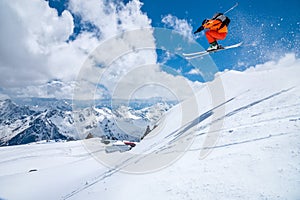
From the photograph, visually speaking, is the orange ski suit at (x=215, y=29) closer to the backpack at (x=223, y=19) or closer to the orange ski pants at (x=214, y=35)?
the orange ski pants at (x=214, y=35)

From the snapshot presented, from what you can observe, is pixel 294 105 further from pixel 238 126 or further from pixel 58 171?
pixel 58 171

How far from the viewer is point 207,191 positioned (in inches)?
249

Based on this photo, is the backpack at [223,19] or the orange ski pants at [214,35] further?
the orange ski pants at [214,35]

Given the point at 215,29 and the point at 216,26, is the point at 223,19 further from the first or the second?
the point at 215,29

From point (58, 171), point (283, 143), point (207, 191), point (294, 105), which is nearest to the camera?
point (207, 191)

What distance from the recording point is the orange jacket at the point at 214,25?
10.3 meters

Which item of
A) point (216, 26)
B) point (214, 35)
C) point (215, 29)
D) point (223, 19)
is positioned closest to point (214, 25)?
point (216, 26)

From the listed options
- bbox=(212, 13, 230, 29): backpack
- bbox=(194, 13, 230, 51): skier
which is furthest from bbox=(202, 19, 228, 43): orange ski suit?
bbox=(212, 13, 230, 29): backpack

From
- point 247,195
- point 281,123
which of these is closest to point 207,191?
point 247,195

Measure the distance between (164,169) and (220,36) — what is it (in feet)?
24.2

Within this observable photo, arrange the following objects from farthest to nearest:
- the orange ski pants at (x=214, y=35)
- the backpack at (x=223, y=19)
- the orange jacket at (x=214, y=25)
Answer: the orange ski pants at (x=214, y=35)
the orange jacket at (x=214, y=25)
the backpack at (x=223, y=19)

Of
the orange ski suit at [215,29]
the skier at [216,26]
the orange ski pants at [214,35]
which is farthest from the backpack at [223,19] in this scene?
the orange ski pants at [214,35]

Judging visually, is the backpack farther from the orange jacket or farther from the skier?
the orange jacket

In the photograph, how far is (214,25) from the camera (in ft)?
34.2
